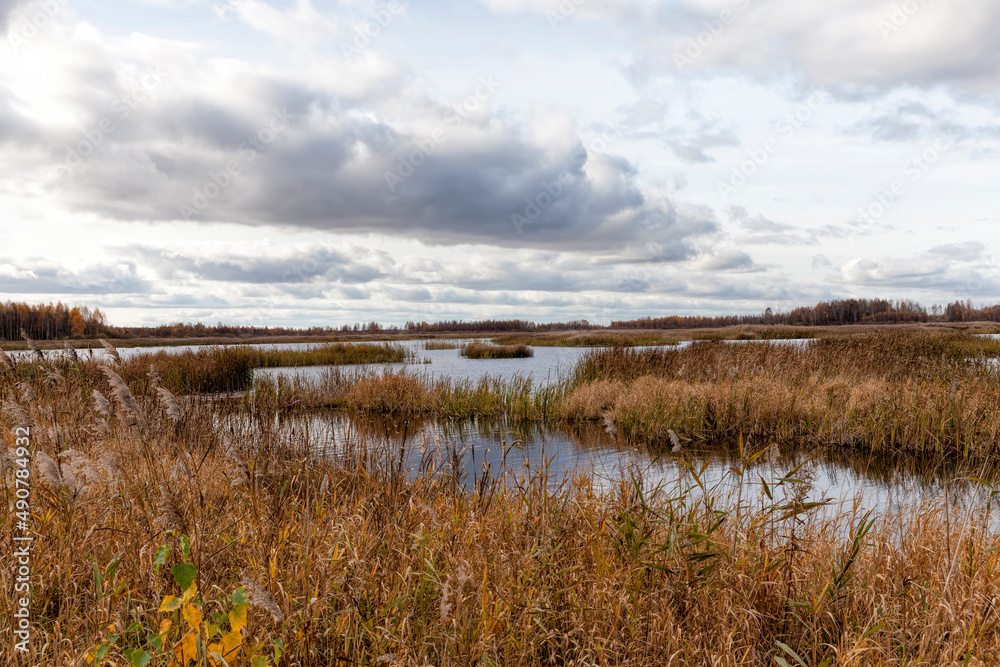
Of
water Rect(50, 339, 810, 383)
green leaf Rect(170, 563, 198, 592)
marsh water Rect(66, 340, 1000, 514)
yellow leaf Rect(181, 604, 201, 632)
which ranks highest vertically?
green leaf Rect(170, 563, 198, 592)

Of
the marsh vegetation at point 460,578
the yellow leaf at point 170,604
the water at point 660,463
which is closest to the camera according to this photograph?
the yellow leaf at point 170,604

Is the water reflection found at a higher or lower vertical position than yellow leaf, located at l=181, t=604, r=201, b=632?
lower

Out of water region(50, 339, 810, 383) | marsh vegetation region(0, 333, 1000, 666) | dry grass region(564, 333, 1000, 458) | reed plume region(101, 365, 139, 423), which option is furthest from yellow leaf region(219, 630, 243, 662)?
water region(50, 339, 810, 383)

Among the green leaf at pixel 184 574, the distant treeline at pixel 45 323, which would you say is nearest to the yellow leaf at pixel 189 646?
the green leaf at pixel 184 574

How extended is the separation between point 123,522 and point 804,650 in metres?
4.86

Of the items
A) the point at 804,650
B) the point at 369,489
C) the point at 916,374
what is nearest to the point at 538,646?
the point at 804,650

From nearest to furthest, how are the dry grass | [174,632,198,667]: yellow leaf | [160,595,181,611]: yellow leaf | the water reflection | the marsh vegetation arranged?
[160,595,181,611]: yellow leaf, [174,632,198,667]: yellow leaf, the marsh vegetation, the water reflection, the dry grass

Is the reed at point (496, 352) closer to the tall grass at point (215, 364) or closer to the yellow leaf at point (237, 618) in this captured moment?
the tall grass at point (215, 364)

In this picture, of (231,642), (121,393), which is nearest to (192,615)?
(231,642)

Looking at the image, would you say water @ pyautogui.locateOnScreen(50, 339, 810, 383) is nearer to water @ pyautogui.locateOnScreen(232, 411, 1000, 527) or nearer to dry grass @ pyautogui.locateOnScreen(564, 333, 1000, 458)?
dry grass @ pyautogui.locateOnScreen(564, 333, 1000, 458)

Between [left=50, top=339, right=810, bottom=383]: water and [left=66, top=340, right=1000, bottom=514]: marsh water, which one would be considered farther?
[left=50, top=339, right=810, bottom=383]: water

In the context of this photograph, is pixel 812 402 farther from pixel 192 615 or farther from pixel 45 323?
pixel 45 323

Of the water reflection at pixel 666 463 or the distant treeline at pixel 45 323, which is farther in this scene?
the distant treeline at pixel 45 323

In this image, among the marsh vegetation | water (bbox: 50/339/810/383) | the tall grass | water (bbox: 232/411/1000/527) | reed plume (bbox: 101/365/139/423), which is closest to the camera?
the marsh vegetation
